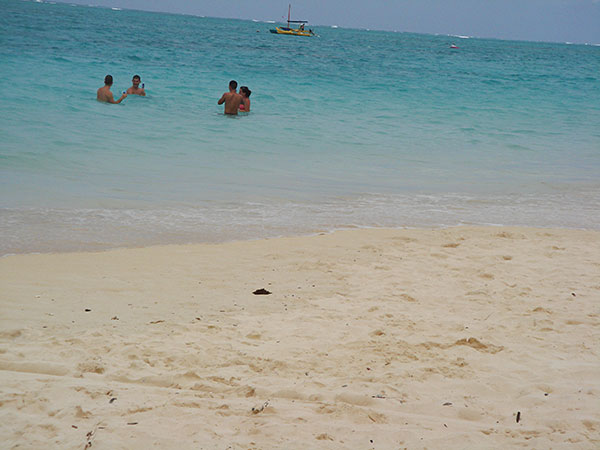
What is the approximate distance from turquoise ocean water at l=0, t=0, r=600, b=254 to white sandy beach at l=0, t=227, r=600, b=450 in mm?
1247

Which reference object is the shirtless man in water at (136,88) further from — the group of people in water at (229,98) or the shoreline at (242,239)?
the shoreline at (242,239)

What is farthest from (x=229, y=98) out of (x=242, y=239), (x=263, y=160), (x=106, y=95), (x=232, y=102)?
(x=242, y=239)

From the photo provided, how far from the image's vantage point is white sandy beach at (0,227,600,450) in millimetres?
2799

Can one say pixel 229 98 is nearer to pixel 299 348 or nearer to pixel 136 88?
pixel 136 88

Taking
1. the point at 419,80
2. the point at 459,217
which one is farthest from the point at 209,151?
the point at 419,80

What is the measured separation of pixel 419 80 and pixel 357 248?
23.9 meters

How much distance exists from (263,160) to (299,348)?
7289 mm

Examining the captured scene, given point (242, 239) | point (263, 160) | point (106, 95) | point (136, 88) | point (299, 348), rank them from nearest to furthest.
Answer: point (299, 348) → point (242, 239) → point (263, 160) → point (106, 95) → point (136, 88)

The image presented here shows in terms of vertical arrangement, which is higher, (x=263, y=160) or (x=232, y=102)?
(x=232, y=102)

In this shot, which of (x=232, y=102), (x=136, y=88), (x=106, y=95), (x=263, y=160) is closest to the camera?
(x=263, y=160)

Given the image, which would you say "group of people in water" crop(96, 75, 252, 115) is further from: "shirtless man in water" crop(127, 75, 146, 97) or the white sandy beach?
the white sandy beach

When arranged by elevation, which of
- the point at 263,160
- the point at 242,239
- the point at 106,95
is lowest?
the point at 242,239

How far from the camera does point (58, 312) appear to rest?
4.19m

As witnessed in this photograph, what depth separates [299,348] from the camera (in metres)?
3.83
